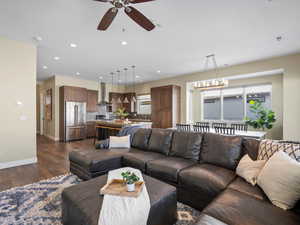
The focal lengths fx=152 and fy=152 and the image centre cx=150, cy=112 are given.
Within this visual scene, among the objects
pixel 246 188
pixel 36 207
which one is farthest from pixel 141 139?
pixel 246 188

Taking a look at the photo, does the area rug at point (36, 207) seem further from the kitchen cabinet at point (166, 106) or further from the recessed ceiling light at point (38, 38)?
the kitchen cabinet at point (166, 106)

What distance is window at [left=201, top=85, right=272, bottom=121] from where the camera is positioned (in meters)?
5.69

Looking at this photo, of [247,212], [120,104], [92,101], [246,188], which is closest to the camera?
[247,212]

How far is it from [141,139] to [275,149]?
2.36 meters

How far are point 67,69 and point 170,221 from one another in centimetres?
621

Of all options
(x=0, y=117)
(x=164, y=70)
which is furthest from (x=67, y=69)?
(x=164, y=70)

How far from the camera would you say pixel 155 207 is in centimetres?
146

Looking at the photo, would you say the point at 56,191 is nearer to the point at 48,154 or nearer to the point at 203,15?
the point at 48,154

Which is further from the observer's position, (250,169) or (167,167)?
(167,167)

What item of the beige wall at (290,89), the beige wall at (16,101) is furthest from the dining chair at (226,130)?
the beige wall at (16,101)

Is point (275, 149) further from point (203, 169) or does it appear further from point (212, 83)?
point (212, 83)

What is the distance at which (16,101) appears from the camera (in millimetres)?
3654

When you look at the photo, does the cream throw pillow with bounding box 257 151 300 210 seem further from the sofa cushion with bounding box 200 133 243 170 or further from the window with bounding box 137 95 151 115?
the window with bounding box 137 95 151 115

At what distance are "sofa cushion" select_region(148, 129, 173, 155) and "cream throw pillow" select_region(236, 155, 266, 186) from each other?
4.28 feet
